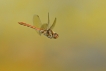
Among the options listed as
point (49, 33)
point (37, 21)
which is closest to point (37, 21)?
point (37, 21)

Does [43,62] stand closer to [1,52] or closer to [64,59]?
[64,59]

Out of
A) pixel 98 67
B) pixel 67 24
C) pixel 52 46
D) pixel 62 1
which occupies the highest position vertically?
pixel 62 1

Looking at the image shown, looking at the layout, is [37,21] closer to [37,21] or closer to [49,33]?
[37,21]

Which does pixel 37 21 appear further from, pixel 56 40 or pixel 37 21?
pixel 56 40

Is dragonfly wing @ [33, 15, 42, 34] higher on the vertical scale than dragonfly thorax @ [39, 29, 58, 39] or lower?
higher

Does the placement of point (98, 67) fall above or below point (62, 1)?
below

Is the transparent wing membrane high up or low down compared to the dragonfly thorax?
up

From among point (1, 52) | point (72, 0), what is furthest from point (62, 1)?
A: point (1, 52)

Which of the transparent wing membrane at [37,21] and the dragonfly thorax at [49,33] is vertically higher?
the transparent wing membrane at [37,21]
